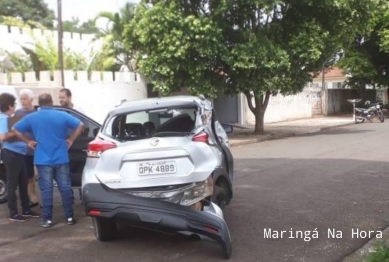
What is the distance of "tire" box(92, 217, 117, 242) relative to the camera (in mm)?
5695

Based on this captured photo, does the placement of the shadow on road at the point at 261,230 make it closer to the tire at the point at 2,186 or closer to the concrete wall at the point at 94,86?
the tire at the point at 2,186

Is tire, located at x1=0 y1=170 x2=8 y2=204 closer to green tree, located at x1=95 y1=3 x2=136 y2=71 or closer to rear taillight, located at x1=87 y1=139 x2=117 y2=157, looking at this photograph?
rear taillight, located at x1=87 y1=139 x2=117 y2=157

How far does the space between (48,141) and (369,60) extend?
30.7m

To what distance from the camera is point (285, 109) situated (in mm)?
28656

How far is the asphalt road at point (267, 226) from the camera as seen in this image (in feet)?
17.5

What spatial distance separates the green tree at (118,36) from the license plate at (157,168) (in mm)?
16971

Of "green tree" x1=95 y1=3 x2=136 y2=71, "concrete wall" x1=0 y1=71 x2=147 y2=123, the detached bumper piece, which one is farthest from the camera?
"green tree" x1=95 y1=3 x2=136 y2=71

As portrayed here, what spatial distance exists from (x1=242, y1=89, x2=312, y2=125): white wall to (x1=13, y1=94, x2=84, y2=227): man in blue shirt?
62.7 ft

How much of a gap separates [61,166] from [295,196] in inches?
142

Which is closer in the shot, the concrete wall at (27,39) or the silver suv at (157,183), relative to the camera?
the silver suv at (157,183)

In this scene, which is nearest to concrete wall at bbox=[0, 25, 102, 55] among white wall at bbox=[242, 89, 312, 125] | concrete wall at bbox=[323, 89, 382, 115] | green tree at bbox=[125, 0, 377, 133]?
green tree at bbox=[125, 0, 377, 133]

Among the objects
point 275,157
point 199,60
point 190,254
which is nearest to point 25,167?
point 190,254

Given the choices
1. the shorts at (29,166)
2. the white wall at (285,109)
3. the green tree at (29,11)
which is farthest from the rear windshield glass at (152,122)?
the green tree at (29,11)

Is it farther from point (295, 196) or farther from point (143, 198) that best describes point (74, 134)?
point (295, 196)
